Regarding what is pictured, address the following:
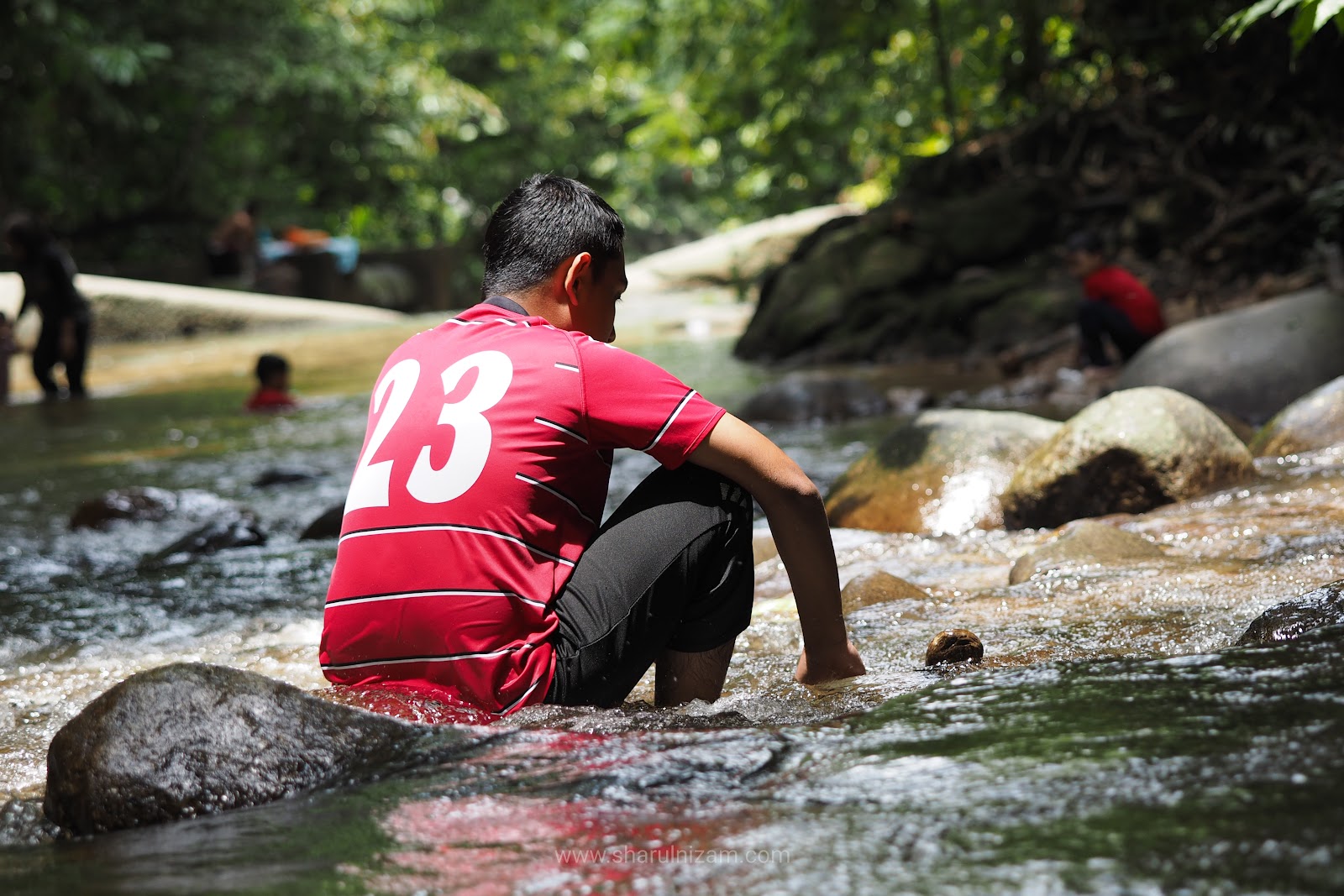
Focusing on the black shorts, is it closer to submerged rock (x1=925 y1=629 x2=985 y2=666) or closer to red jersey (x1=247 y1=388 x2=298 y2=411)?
submerged rock (x1=925 y1=629 x2=985 y2=666)

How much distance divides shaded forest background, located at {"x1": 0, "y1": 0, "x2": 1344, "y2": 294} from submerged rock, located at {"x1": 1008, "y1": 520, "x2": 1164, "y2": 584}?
1584 mm

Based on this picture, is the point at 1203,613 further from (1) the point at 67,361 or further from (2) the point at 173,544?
(1) the point at 67,361

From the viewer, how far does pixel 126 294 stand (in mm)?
19953

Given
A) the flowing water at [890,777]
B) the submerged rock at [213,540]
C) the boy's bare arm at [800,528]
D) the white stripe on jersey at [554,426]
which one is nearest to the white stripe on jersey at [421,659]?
the flowing water at [890,777]

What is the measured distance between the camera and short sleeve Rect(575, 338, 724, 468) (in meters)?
2.65

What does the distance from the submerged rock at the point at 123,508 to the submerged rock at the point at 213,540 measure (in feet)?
2.80

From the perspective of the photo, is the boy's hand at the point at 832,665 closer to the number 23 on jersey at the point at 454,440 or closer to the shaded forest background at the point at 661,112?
the number 23 on jersey at the point at 454,440

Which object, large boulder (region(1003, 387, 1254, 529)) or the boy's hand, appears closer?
the boy's hand

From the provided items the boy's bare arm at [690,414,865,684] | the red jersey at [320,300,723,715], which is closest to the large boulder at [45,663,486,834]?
the red jersey at [320,300,723,715]

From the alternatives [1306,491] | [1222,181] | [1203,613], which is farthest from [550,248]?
[1222,181]

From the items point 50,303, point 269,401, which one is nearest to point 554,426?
point 269,401

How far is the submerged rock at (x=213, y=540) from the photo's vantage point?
601 cm

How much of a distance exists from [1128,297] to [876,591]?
621 centimetres

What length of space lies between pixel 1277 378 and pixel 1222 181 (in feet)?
16.1
